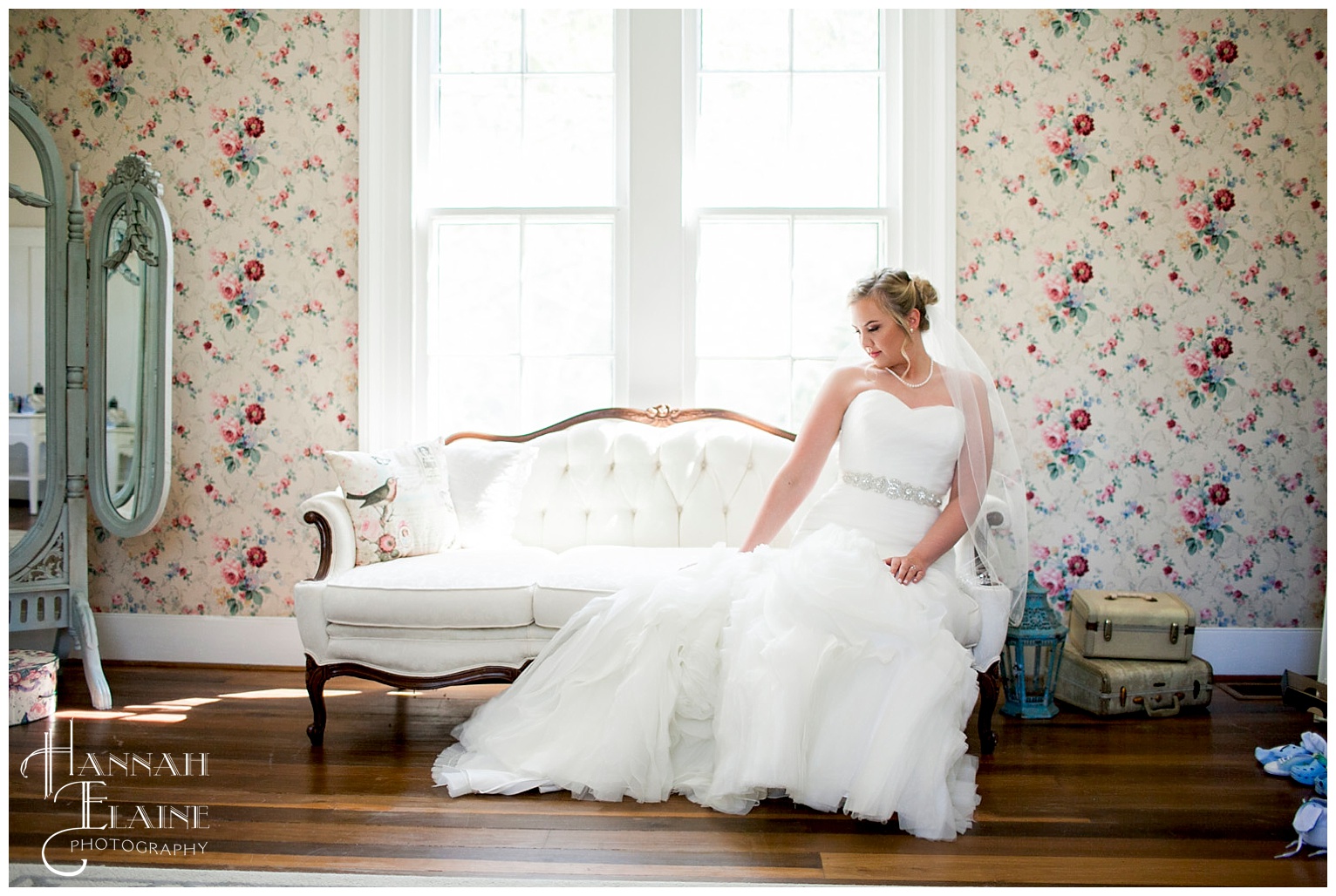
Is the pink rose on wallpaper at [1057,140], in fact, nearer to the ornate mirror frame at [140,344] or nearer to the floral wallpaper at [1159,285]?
the floral wallpaper at [1159,285]

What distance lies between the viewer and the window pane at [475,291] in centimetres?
377

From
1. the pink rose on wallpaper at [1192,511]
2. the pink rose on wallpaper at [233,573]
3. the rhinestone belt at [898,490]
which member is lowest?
the pink rose on wallpaper at [233,573]

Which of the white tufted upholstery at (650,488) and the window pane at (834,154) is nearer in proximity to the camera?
the white tufted upholstery at (650,488)

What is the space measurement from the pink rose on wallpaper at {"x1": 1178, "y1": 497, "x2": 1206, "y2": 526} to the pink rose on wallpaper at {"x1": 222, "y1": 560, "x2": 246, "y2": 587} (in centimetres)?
361

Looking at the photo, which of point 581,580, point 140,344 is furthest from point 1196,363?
point 140,344

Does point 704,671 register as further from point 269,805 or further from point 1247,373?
point 1247,373

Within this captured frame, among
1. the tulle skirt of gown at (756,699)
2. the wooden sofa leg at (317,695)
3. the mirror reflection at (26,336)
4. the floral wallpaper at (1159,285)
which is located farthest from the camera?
the floral wallpaper at (1159,285)

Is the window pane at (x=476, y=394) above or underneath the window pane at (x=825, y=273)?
underneath

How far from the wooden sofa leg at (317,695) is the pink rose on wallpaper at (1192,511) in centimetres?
307

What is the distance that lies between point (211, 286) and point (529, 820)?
2.56 meters

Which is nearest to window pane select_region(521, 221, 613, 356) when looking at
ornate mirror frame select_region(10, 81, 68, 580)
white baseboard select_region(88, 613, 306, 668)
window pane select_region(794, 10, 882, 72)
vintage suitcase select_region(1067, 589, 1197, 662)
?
window pane select_region(794, 10, 882, 72)

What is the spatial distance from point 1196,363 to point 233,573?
3766 millimetres

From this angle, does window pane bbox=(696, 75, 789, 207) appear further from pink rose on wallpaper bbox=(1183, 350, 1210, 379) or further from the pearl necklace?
pink rose on wallpaper bbox=(1183, 350, 1210, 379)

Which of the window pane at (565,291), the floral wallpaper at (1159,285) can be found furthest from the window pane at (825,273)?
the window pane at (565,291)
